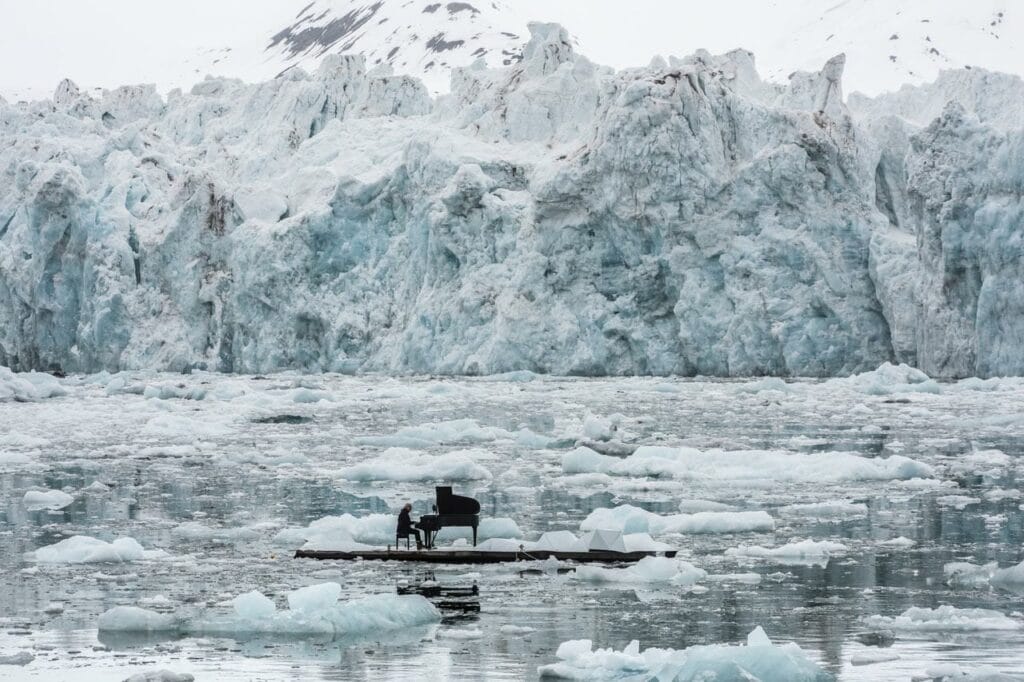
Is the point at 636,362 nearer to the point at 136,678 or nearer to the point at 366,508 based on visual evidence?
the point at 366,508

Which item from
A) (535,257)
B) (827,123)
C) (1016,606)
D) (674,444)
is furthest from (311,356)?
(1016,606)

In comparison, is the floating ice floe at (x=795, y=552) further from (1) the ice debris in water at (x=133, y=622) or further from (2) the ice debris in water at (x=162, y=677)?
(2) the ice debris in water at (x=162, y=677)

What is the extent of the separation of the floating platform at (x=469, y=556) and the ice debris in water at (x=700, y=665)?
2.95 m

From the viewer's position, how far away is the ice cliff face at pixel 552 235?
106 feet

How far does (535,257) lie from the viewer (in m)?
35.1

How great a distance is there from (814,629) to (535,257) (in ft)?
92.2

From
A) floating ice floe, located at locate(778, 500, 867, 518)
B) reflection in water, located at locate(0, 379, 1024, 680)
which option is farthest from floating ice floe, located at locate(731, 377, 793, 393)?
floating ice floe, located at locate(778, 500, 867, 518)

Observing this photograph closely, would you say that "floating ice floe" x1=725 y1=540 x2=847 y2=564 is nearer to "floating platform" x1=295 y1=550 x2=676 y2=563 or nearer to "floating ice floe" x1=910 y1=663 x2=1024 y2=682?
"floating platform" x1=295 y1=550 x2=676 y2=563

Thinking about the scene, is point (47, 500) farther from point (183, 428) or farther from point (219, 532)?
point (183, 428)

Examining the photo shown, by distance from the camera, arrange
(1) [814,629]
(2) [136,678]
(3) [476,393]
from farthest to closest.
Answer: (3) [476,393] → (1) [814,629] → (2) [136,678]

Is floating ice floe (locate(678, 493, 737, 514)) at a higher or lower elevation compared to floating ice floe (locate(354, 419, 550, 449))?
lower

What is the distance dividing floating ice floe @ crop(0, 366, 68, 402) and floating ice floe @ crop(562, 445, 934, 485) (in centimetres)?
1655

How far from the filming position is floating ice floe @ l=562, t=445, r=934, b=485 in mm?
14008

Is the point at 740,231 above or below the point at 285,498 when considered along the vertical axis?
above
